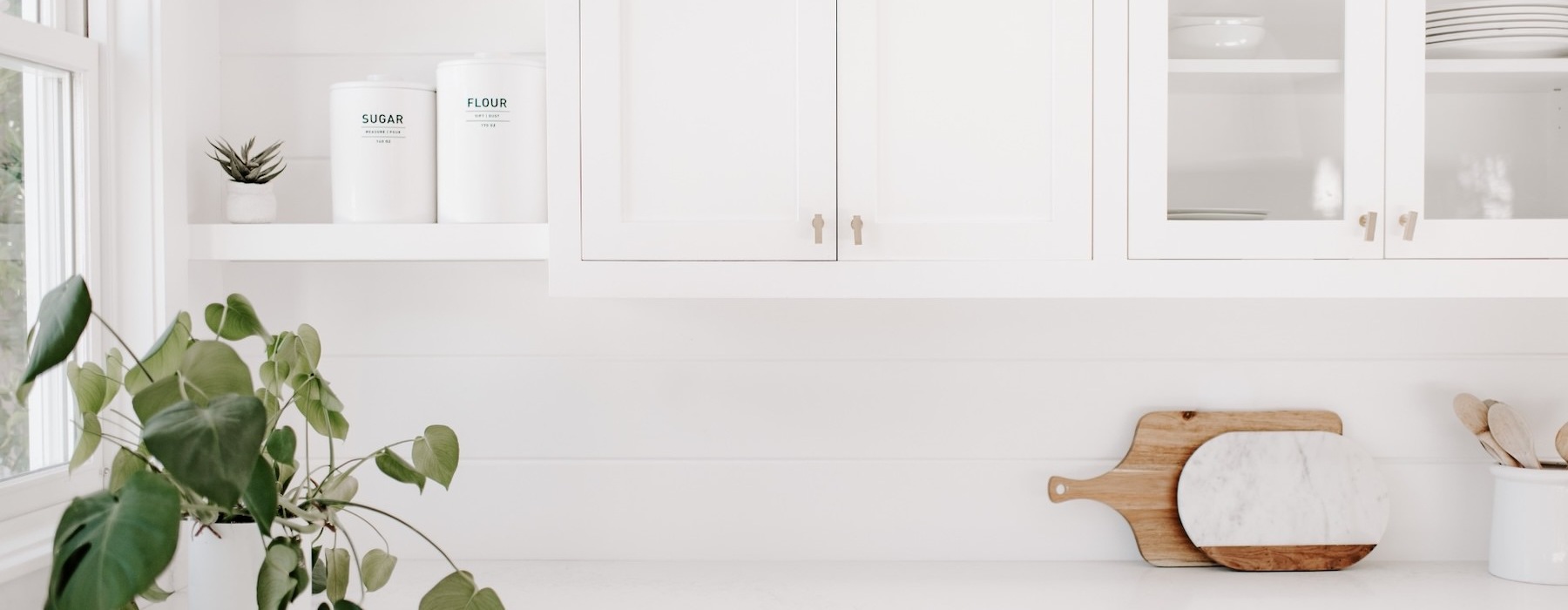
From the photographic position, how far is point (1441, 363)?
5.18ft

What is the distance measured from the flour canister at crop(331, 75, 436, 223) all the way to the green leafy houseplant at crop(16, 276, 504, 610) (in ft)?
1.26

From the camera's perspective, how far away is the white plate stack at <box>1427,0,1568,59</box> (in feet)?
4.25

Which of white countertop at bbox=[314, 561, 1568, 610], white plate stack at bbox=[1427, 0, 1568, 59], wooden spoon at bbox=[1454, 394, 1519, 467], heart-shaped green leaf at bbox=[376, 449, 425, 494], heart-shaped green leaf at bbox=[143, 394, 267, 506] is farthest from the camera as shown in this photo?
wooden spoon at bbox=[1454, 394, 1519, 467]

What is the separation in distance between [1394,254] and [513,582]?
4.13 feet

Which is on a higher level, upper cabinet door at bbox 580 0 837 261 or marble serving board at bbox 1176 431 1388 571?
upper cabinet door at bbox 580 0 837 261

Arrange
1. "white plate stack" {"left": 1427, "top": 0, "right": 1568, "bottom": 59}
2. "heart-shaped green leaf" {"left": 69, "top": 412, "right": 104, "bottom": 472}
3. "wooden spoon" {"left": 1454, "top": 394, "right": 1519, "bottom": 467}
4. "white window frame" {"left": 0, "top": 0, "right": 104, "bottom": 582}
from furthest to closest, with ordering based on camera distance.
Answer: "wooden spoon" {"left": 1454, "top": 394, "right": 1519, "bottom": 467} → "white plate stack" {"left": 1427, "top": 0, "right": 1568, "bottom": 59} → "white window frame" {"left": 0, "top": 0, "right": 104, "bottom": 582} → "heart-shaped green leaf" {"left": 69, "top": 412, "right": 104, "bottom": 472}

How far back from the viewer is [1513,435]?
58.8 inches

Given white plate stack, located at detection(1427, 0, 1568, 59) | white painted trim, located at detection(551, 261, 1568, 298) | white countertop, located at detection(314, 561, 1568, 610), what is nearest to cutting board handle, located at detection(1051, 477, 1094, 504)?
white countertop, located at detection(314, 561, 1568, 610)

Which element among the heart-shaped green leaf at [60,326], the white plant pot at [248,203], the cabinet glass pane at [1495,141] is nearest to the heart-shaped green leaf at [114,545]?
the heart-shaped green leaf at [60,326]

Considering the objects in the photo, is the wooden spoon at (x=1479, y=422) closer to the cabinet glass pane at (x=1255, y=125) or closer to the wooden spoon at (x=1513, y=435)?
the wooden spoon at (x=1513, y=435)

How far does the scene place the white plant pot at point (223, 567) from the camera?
38.9 inches

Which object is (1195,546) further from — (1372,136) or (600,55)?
(600,55)

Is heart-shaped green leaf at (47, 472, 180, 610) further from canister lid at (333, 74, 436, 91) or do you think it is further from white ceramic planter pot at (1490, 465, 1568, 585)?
white ceramic planter pot at (1490, 465, 1568, 585)

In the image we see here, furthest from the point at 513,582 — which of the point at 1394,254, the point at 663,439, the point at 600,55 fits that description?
the point at 1394,254
